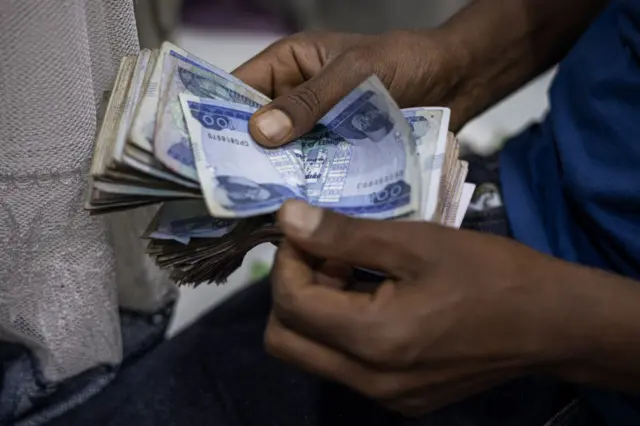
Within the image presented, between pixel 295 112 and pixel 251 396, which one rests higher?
pixel 295 112

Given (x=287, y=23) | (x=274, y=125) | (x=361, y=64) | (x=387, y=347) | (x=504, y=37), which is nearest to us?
(x=387, y=347)

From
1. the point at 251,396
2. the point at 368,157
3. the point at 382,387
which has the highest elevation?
the point at 368,157

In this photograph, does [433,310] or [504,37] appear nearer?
[433,310]

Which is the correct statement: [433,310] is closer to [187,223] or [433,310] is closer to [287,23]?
[187,223]

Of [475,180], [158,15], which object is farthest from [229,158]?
[158,15]

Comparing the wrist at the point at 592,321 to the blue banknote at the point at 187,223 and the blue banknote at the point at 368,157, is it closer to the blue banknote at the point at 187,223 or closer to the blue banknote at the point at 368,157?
the blue banknote at the point at 368,157

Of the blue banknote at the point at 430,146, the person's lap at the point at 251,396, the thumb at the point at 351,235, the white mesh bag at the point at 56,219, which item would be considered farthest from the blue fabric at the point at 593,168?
the white mesh bag at the point at 56,219

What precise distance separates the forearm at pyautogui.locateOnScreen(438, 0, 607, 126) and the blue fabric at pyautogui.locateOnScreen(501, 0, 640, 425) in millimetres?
84

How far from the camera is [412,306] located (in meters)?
0.49

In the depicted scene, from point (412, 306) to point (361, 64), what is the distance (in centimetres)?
30

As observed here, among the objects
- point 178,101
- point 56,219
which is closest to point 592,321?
point 178,101

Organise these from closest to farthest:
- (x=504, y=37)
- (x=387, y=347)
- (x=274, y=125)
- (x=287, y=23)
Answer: (x=387, y=347)
(x=274, y=125)
(x=504, y=37)
(x=287, y=23)

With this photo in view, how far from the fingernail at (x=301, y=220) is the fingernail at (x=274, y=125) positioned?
12 centimetres

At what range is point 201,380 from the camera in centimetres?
75
